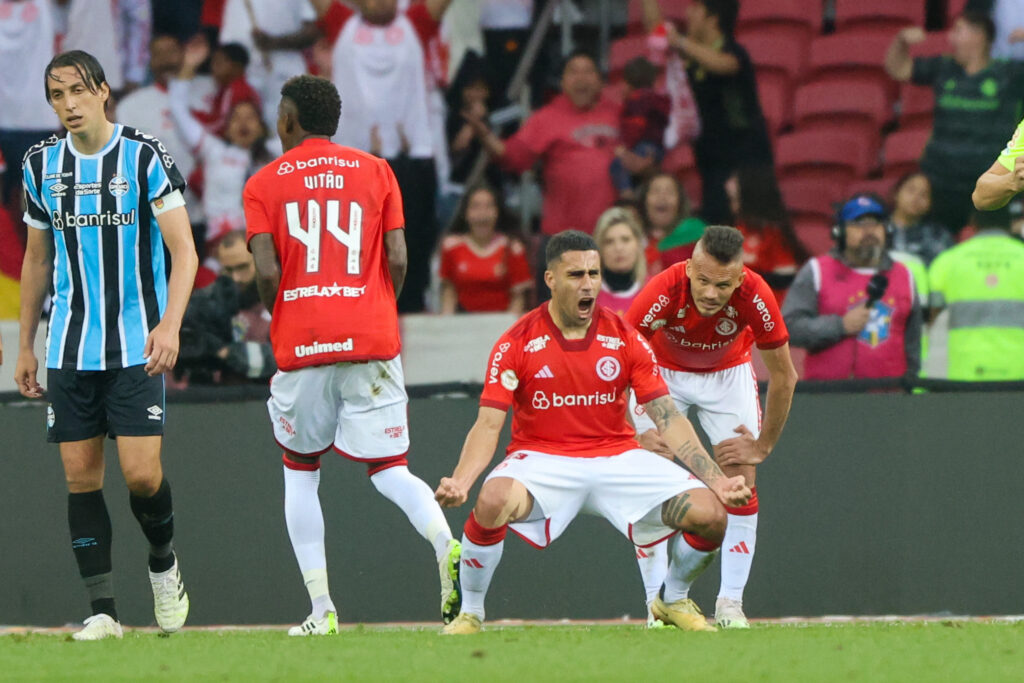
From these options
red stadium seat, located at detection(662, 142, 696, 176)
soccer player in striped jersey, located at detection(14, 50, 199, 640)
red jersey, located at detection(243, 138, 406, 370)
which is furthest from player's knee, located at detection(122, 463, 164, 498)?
red stadium seat, located at detection(662, 142, 696, 176)

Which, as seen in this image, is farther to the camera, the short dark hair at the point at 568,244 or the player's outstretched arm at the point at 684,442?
the short dark hair at the point at 568,244

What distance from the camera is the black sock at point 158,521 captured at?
20.3ft

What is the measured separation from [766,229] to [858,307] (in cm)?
116

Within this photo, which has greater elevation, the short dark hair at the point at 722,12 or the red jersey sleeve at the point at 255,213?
the short dark hair at the point at 722,12

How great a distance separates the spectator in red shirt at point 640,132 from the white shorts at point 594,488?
398 centimetres

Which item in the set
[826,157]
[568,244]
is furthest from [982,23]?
[568,244]

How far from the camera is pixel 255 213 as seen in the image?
6.21 meters

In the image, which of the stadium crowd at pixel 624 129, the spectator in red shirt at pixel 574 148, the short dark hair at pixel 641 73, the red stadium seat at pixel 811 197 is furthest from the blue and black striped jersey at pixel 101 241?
the red stadium seat at pixel 811 197

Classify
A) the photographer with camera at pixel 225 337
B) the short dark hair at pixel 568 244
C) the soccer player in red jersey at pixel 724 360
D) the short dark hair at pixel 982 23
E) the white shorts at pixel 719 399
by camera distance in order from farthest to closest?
the short dark hair at pixel 982 23 → the photographer with camera at pixel 225 337 → the white shorts at pixel 719 399 → the soccer player in red jersey at pixel 724 360 → the short dark hair at pixel 568 244

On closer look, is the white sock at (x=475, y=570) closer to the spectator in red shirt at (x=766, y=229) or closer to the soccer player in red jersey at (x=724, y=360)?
the soccer player in red jersey at (x=724, y=360)

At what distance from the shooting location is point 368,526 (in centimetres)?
849

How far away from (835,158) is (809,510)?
3425 mm

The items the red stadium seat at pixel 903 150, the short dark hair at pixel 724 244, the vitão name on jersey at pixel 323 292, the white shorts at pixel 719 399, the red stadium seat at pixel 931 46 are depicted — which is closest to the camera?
the vitão name on jersey at pixel 323 292

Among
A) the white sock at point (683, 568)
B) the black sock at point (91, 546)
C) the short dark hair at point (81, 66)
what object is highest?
the short dark hair at point (81, 66)
